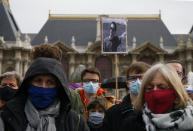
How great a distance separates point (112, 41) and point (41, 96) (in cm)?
604

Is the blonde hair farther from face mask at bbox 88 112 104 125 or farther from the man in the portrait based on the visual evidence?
the man in the portrait

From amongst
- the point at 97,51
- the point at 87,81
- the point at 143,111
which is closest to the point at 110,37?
the point at 87,81

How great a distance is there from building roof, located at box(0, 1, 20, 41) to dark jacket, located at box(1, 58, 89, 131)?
27.0 meters

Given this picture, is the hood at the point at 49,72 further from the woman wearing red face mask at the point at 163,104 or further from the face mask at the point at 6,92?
the face mask at the point at 6,92

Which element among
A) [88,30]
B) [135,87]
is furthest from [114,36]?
[88,30]

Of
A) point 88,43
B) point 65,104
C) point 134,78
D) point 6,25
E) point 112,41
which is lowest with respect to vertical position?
point 65,104

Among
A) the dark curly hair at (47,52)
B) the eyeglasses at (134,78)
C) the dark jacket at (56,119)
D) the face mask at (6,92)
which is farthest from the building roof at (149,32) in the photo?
the dark jacket at (56,119)

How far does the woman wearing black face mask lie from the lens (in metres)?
3.45

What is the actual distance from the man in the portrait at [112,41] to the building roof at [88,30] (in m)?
20.5

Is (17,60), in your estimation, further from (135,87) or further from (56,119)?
(56,119)

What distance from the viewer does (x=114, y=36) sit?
7.92m

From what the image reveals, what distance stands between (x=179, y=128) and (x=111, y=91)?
19606 mm

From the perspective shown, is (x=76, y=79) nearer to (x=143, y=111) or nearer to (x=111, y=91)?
(x=143, y=111)

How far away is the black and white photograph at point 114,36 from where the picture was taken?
8039 millimetres
